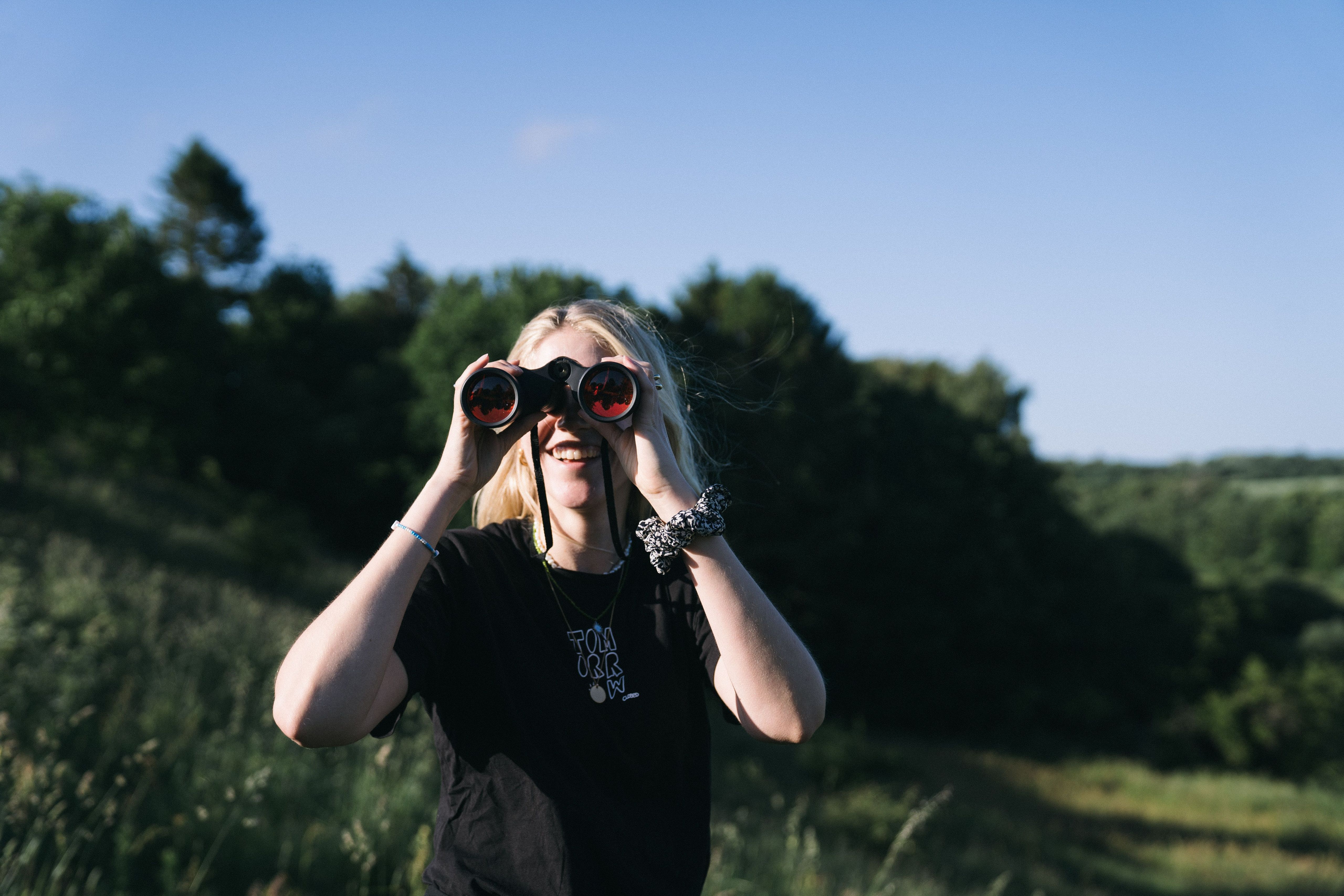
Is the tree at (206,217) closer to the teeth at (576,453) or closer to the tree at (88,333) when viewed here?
the tree at (88,333)

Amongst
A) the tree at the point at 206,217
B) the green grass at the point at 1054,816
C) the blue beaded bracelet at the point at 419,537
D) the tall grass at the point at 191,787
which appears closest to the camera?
the blue beaded bracelet at the point at 419,537

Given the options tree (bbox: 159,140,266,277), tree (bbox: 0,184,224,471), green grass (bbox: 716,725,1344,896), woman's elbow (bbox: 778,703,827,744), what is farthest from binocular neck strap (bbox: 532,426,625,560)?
tree (bbox: 159,140,266,277)

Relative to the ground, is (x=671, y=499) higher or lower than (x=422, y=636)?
higher

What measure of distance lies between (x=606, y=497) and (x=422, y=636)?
50 cm

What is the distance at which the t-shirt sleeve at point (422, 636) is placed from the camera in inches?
60.8

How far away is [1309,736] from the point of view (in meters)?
26.7

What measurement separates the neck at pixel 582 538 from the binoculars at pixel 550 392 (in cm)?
22

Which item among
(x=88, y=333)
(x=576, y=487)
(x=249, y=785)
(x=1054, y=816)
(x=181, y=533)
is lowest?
(x=1054, y=816)

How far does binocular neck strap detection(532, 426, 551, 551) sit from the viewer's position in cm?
182

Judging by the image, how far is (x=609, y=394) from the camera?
5.91 ft

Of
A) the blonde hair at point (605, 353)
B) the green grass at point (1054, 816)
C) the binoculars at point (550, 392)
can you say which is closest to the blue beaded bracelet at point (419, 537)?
the binoculars at point (550, 392)

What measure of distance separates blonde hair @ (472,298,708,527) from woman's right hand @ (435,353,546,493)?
209 mm

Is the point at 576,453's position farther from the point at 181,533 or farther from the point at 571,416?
the point at 181,533

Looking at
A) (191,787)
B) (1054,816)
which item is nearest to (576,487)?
(191,787)
